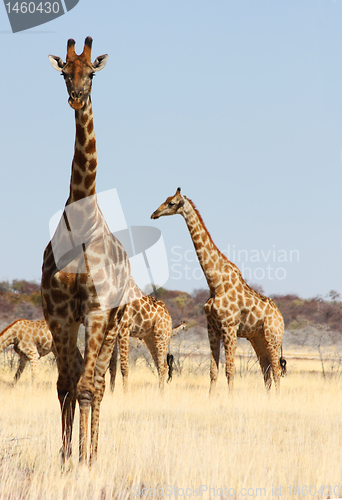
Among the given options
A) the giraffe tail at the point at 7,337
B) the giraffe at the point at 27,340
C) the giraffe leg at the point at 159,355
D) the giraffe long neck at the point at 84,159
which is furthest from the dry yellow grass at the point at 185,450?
the giraffe tail at the point at 7,337

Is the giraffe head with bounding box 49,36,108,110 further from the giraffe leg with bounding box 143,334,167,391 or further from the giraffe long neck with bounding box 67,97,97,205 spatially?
the giraffe leg with bounding box 143,334,167,391

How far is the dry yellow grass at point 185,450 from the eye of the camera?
388 centimetres

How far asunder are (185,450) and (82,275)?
2047 millimetres

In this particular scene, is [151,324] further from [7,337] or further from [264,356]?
[7,337]

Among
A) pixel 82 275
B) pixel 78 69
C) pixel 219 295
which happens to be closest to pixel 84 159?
pixel 78 69

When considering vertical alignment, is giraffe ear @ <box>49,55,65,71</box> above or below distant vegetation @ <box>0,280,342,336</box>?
above

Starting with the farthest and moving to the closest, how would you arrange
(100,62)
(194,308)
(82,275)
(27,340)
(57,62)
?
(194,308) → (27,340) → (82,275) → (100,62) → (57,62)

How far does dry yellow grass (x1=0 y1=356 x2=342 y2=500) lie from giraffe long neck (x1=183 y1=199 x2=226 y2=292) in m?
2.11

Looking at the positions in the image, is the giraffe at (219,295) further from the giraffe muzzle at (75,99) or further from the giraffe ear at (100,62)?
the giraffe muzzle at (75,99)

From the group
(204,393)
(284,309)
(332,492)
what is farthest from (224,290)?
(284,309)

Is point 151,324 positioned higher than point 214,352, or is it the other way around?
point 151,324

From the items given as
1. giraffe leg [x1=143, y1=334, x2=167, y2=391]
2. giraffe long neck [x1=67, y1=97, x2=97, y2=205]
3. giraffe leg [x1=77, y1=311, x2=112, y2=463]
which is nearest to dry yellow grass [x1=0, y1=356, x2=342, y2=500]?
giraffe leg [x1=77, y1=311, x2=112, y2=463]

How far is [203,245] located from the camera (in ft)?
30.6

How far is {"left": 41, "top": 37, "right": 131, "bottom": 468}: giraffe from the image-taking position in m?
4.12
